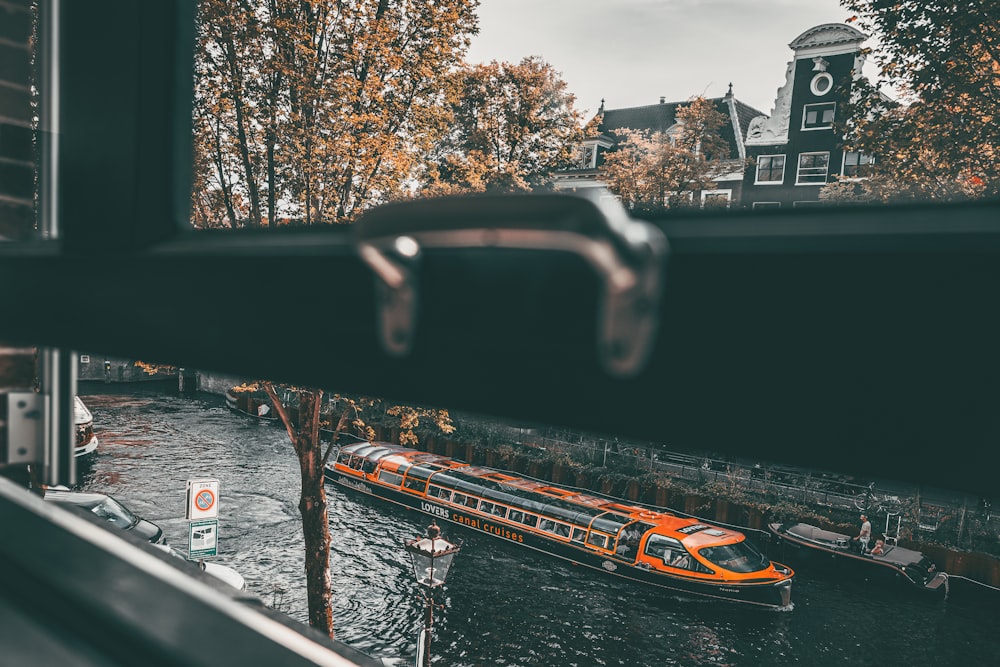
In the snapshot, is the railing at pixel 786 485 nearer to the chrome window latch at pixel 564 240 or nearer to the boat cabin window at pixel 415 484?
the boat cabin window at pixel 415 484

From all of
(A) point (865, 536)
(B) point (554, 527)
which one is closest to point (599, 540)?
(B) point (554, 527)

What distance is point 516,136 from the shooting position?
0.95 meters

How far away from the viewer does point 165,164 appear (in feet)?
2.22

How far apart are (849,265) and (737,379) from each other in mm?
74

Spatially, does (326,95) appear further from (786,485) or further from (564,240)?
(786,485)

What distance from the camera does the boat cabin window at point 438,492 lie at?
1301 centimetres

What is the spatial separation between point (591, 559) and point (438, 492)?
11.0 feet

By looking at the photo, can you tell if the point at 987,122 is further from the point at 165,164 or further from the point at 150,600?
the point at 150,600

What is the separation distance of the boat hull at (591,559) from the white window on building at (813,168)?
1085cm

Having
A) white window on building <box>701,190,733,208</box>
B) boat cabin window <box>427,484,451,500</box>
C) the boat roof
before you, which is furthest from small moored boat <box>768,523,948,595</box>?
white window on building <box>701,190,733,208</box>

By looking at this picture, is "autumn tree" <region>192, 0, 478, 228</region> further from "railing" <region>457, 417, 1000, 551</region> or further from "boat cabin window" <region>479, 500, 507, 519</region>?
"boat cabin window" <region>479, 500, 507, 519</region>

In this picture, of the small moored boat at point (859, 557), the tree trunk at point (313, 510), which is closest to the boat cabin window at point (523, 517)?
the small moored boat at point (859, 557)

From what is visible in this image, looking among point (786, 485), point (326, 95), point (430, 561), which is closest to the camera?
point (326, 95)

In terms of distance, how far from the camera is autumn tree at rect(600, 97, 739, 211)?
1.73ft
